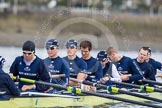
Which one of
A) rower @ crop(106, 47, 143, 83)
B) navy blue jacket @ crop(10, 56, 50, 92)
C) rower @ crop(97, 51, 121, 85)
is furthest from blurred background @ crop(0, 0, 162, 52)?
navy blue jacket @ crop(10, 56, 50, 92)

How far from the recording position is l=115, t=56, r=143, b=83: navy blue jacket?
15.7 m

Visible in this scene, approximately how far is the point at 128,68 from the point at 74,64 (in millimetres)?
1867

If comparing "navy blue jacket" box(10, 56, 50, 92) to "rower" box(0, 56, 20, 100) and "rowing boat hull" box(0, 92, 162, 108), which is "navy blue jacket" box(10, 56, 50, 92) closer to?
"rowing boat hull" box(0, 92, 162, 108)

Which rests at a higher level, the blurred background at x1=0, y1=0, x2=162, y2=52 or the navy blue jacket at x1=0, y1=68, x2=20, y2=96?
the blurred background at x1=0, y1=0, x2=162, y2=52

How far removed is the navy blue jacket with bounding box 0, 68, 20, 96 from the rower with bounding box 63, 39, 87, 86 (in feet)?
9.35

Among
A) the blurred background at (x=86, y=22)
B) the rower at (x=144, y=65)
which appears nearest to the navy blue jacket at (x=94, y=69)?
the rower at (x=144, y=65)

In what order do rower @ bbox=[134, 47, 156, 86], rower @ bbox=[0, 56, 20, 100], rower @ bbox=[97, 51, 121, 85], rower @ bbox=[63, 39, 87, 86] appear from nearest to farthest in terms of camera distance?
1. rower @ bbox=[0, 56, 20, 100]
2. rower @ bbox=[63, 39, 87, 86]
3. rower @ bbox=[97, 51, 121, 85]
4. rower @ bbox=[134, 47, 156, 86]

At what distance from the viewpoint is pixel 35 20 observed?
58.6m

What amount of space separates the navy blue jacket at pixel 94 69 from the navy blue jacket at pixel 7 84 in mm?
3300

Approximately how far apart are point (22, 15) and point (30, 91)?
4830cm

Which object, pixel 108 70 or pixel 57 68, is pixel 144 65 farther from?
pixel 57 68

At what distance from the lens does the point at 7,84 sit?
38.5ft

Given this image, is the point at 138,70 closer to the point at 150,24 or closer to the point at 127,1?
the point at 150,24

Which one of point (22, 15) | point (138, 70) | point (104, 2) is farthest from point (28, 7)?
point (138, 70)
